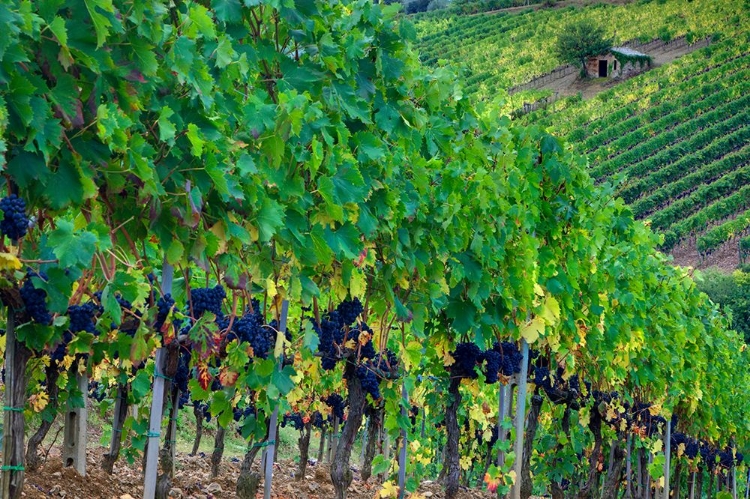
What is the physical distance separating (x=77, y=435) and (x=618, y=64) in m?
80.2

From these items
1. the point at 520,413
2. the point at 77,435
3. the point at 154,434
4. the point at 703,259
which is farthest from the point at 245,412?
the point at 703,259

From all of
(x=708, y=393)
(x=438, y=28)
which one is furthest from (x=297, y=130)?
(x=438, y=28)

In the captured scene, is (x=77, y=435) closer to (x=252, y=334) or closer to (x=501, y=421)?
(x=252, y=334)

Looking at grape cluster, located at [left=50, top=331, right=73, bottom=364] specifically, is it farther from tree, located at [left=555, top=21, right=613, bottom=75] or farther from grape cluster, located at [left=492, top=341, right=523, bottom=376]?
tree, located at [left=555, top=21, right=613, bottom=75]

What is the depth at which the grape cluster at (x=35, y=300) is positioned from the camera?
10.0 ft

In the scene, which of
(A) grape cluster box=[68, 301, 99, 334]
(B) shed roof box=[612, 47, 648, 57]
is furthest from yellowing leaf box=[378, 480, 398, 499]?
(B) shed roof box=[612, 47, 648, 57]

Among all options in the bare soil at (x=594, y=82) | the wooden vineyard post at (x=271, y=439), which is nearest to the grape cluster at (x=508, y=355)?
the wooden vineyard post at (x=271, y=439)

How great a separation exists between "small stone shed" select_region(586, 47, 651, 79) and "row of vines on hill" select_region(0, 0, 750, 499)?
7480 centimetres

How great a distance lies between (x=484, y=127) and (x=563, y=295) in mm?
1850

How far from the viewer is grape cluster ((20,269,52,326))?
3049 millimetres

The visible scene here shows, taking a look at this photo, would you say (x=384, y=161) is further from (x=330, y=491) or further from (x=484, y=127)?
(x=330, y=491)

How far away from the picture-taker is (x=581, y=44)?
8194 cm

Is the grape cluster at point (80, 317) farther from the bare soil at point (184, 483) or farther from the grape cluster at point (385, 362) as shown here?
the grape cluster at point (385, 362)

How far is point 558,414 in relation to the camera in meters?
11.0
